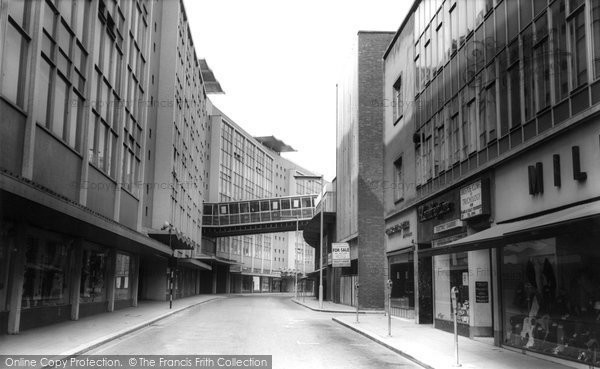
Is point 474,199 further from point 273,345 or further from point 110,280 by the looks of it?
point 110,280

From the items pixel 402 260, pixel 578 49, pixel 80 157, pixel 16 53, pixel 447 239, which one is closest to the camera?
pixel 578 49

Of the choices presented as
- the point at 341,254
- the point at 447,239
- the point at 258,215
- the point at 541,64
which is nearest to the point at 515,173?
the point at 541,64

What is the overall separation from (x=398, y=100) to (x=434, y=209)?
8.93 meters

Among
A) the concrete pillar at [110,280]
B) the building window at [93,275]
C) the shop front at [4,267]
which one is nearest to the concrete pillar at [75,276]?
the building window at [93,275]

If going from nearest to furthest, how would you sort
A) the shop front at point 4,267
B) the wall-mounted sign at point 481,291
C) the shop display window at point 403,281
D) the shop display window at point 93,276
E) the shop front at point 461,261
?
the shop front at point 4,267
the wall-mounted sign at point 481,291
the shop front at point 461,261
the shop display window at point 93,276
the shop display window at point 403,281

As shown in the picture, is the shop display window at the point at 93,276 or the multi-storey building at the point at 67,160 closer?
the multi-storey building at the point at 67,160

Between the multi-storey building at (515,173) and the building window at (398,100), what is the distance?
15.0 ft

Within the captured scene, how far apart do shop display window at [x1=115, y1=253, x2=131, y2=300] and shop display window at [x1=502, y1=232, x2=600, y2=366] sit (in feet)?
68.6

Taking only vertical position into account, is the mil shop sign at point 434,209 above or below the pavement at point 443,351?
above

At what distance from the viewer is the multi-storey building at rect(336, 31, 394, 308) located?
36.6 m

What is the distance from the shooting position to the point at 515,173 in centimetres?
1461

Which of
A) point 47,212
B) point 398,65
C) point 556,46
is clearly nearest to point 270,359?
point 47,212

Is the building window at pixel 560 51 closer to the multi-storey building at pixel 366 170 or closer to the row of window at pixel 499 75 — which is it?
the row of window at pixel 499 75

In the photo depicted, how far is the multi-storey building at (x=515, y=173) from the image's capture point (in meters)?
11.4
